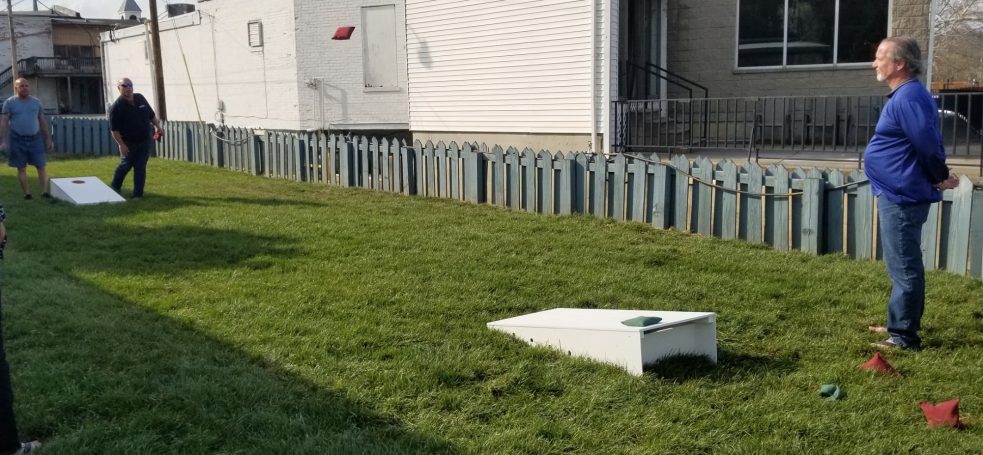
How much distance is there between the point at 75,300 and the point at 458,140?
38.3ft

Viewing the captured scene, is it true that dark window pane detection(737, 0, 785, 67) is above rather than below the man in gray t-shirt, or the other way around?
above

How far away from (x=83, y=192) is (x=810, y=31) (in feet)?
36.7

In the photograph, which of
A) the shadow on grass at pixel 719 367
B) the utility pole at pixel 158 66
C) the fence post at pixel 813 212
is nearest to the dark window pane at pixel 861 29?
the fence post at pixel 813 212

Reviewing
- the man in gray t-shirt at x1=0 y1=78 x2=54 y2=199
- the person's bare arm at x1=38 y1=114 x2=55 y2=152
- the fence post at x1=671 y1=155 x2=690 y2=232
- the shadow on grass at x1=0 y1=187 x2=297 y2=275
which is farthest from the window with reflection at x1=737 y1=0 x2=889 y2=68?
the man in gray t-shirt at x1=0 y1=78 x2=54 y2=199

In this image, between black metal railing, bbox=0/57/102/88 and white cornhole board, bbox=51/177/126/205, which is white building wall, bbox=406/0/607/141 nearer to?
white cornhole board, bbox=51/177/126/205

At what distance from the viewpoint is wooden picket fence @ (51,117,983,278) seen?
787 cm

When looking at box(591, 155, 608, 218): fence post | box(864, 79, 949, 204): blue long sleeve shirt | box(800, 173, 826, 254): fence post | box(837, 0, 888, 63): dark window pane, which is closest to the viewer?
box(864, 79, 949, 204): blue long sleeve shirt

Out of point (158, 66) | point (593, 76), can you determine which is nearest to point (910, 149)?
point (593, 76)

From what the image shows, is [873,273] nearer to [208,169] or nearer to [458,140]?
[458,140]

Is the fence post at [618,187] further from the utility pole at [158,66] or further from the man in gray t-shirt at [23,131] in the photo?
the utility pole at [158,66]

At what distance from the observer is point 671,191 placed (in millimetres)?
10156

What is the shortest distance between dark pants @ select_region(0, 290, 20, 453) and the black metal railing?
60.1 metres

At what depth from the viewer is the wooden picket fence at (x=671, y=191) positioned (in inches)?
310

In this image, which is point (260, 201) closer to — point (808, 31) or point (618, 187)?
point (618, 187)
